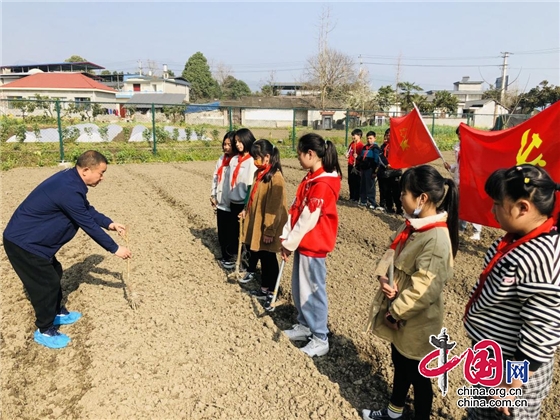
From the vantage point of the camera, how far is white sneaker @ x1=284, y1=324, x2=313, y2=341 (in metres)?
3.24

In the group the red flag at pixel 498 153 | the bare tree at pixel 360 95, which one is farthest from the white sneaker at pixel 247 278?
the bare tree at pixel 360 95

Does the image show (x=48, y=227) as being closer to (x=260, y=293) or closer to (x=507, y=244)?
(x=260, y=293)

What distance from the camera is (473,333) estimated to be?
1.80 metres

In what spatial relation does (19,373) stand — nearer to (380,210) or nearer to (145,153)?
(380,210)

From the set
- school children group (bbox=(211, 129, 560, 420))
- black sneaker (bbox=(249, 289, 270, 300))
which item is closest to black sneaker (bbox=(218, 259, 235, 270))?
black sneaker (bbox=(249, 289, 270, 300))

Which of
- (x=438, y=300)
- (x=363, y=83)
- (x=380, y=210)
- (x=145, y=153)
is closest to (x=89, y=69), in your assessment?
(x=363, y=83)

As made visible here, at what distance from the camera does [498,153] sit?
4277 millimetres

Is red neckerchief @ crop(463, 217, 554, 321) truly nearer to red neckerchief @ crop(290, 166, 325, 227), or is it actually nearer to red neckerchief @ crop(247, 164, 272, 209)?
red neckerchief @ crop(290, 166, 325, 227)

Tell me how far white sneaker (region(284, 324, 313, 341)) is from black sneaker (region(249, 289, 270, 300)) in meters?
0.69

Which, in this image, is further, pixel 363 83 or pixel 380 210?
pixel 363 83

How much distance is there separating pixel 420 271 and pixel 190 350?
1928mm

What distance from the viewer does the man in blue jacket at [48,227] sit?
2.91 meters

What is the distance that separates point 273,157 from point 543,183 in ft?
7.71

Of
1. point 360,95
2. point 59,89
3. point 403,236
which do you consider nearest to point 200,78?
point 59,89
